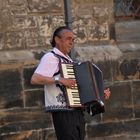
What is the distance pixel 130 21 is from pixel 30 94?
7.24ft

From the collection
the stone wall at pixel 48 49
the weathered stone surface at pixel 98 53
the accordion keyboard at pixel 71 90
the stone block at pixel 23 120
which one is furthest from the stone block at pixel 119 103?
the accordion keyboard at pixel 71 90

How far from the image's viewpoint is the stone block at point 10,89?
767 cm

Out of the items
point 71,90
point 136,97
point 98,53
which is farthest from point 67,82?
point 136,97

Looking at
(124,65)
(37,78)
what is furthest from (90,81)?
(124,65)

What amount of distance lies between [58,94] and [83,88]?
24 cm

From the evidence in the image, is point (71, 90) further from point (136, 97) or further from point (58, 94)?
point (136, 97)

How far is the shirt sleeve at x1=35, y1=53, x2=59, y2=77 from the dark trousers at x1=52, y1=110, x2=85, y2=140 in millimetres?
397

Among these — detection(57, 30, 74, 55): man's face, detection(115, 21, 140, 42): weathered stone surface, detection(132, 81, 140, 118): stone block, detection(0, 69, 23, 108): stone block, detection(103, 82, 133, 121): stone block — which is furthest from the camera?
detection(115, 21, 140, 42): weathered stone surface

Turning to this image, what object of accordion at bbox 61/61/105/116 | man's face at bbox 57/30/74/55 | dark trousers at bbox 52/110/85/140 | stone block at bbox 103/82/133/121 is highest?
man's face at bbox 57/30/74/55

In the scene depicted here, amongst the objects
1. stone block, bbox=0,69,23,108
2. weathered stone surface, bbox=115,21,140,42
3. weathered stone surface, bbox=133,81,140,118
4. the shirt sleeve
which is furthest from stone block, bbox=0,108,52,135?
the shirt sleeve

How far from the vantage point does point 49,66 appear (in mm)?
5520

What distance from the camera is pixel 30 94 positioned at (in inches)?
310

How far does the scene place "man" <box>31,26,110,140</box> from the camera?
5.49 metres

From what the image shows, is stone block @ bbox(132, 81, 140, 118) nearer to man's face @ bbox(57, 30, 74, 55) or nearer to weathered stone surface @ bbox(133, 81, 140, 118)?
weathered stone surface @ bbox(133, 81, 140, 118)
